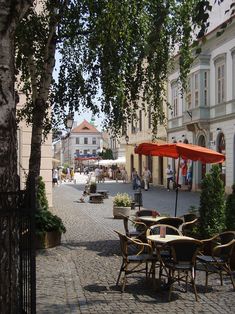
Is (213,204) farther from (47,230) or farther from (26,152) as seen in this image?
(26,152)

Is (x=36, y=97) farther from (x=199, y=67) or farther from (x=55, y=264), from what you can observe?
(x=199, y=67)

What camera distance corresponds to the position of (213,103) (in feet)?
102

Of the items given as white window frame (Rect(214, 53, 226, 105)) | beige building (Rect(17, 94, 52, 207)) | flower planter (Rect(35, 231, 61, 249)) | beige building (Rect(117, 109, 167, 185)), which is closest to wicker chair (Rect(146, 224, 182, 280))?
flower planter (Rect(35, 231, 61, 249))

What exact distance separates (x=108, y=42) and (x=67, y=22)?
4.18 feet

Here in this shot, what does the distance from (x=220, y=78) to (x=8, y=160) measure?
27150mm

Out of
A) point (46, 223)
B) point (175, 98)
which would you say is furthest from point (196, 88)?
point (46, 223)

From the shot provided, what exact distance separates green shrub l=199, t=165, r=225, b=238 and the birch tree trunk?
5.84m

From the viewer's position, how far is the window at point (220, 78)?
29.7m

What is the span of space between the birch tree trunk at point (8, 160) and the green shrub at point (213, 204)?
5.84 meters

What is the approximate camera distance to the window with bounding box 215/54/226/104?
97.3 ft

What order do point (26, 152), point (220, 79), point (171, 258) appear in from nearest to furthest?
point (171, 258)
point (26, 152)
point (220, 79)

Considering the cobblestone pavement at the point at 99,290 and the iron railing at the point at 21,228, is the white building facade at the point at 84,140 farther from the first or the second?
the iron railing at the point at 21,228

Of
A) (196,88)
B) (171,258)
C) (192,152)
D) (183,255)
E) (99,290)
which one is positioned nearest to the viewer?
(183,255)

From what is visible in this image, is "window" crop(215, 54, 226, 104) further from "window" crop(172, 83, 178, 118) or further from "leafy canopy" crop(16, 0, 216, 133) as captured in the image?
"leafy canopy" crop(16, 0, 216, 133)
